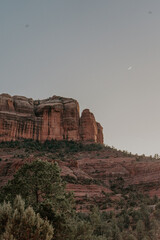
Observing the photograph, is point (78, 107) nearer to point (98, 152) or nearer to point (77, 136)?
point (77, 136)

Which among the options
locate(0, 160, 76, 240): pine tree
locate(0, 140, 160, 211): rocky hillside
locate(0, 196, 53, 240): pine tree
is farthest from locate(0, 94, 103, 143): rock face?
locate(0, 196, 53, 240): pine tree

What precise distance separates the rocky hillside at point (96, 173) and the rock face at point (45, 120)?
26.3 feet

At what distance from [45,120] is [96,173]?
30.9 m

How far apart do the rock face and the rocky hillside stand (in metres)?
8.00

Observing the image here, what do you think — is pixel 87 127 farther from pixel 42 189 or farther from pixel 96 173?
pixel 42 189

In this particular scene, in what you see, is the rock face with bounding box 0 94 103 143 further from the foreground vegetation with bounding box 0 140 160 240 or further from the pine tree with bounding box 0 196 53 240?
the pine tree with bounding box 0 196 53 240

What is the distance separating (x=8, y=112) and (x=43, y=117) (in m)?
10.0

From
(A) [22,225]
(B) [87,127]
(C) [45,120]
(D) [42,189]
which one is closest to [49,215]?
(A) [22,225]

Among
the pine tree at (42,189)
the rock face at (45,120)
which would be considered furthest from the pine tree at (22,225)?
the rock face at (45,120)

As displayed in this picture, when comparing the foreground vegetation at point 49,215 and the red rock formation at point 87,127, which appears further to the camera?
the red rock formation at point 87,127

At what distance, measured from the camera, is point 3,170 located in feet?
139

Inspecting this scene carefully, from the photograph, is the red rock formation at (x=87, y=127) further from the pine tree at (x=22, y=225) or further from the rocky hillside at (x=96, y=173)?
the pine tree at (x=22, y=225)

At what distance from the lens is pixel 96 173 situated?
45625 millimetres

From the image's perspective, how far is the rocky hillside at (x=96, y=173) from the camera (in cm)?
3544
